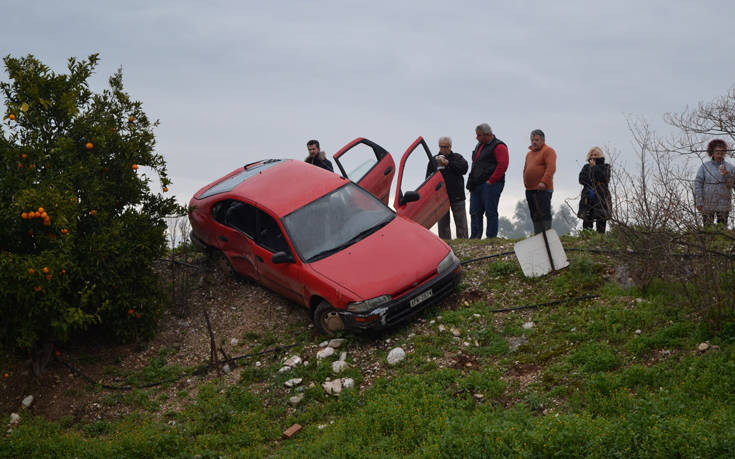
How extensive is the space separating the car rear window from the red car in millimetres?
39

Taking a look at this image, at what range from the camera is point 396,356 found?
26.4ft

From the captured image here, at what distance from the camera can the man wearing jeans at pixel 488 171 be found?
38.2 feet

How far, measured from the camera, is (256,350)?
9023 millimetres

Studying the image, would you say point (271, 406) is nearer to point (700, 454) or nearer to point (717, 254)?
point (700, 454)

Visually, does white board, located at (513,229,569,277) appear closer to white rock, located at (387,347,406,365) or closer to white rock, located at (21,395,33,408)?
white rock, located at (387,347,406,365)

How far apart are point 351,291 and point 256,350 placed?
1727mm

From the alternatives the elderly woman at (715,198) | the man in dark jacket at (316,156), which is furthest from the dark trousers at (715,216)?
the man in dark jacket at (316,156)

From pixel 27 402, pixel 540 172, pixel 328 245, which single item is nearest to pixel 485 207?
pixel 540 172

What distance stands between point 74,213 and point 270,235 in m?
2.65

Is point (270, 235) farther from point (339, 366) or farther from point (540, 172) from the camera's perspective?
point (540, 172)

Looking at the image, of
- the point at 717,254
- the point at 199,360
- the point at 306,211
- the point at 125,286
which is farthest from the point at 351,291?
the point at 717,254

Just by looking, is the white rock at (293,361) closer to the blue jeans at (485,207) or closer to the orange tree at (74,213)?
the orange tree at (74,213)

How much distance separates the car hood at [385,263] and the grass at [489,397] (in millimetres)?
699

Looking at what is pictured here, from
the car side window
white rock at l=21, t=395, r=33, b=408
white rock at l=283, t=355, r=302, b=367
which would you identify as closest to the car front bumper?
white rock at l=283, t=355, r=302, b=367
